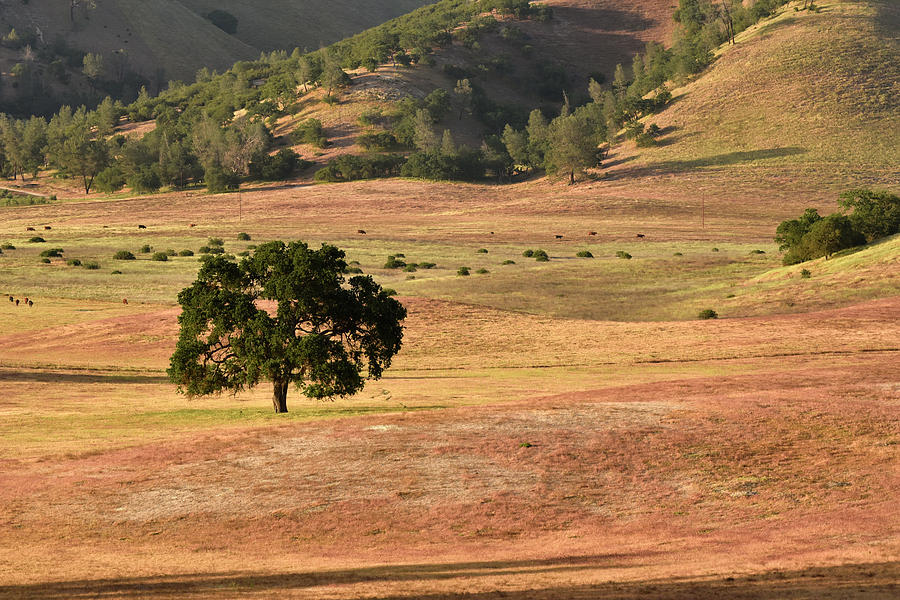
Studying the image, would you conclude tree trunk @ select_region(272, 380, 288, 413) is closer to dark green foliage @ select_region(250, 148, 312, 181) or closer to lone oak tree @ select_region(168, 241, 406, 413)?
lone oak tree @ select_region(168, 241, 406, 413)

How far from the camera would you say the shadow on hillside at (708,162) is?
552ft

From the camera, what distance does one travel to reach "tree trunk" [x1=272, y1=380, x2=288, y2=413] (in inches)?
1449

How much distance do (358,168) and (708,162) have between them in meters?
67.1

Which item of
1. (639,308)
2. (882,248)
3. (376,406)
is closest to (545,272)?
(639,308)

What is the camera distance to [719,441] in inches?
1149

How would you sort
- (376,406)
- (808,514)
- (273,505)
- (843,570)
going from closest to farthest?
1. (843,570)
2. (808,514)
3. (273,505)
4. (376,406)

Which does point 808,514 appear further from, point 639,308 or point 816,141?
point 816,141

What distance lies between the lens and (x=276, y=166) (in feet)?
639

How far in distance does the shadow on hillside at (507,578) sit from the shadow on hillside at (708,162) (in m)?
157

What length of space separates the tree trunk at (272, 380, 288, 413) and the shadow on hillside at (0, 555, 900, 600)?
19.1 meters

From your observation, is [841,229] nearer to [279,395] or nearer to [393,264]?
[393,264]

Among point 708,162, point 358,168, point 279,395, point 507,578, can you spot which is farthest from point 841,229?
point 358,168

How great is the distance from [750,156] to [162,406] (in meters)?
148

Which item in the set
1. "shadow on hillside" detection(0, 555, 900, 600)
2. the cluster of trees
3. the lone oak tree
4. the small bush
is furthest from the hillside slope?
"shadow on hillside" detection(0, 555, 900, 600)
